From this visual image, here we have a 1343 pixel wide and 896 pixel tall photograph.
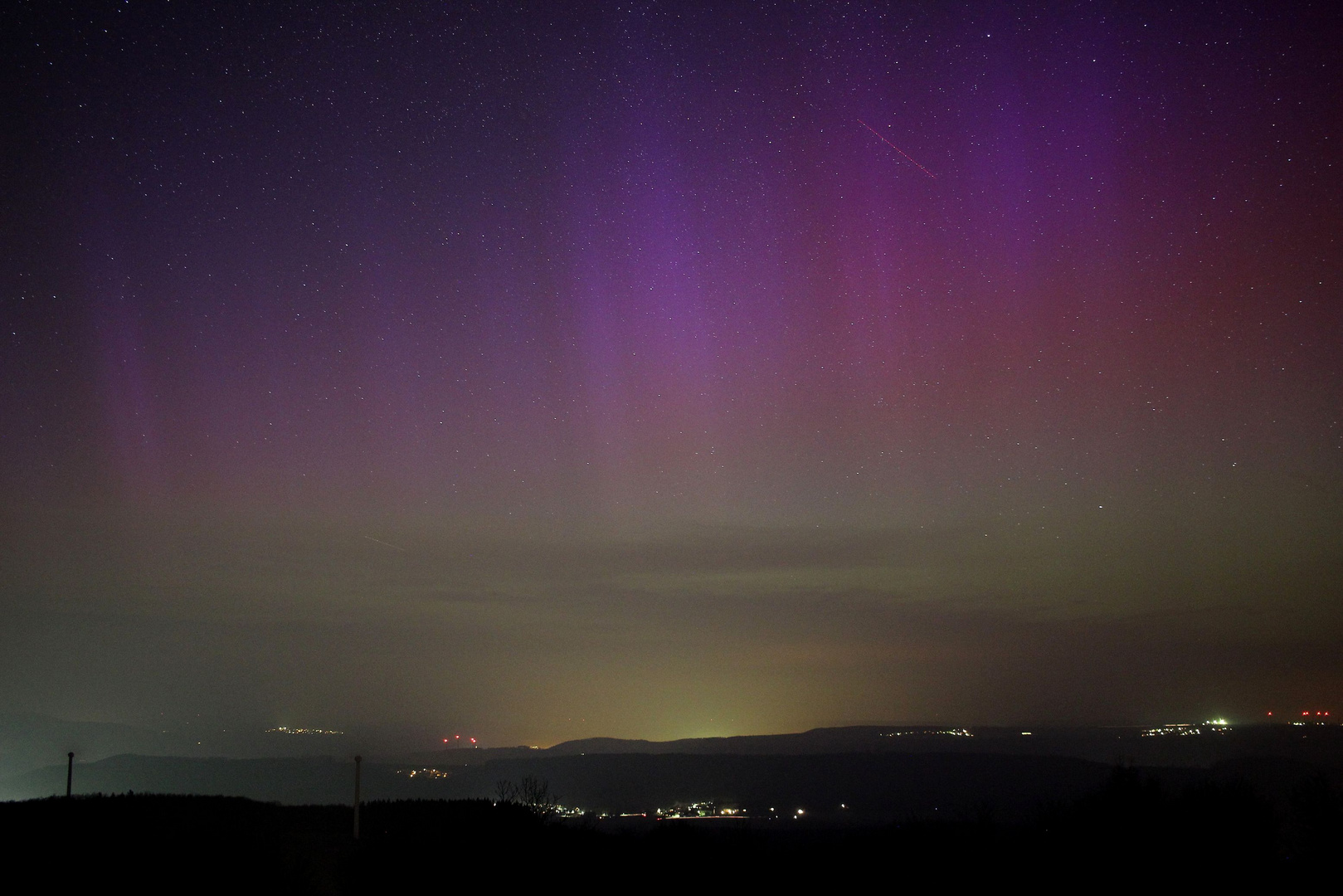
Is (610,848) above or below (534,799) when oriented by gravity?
below

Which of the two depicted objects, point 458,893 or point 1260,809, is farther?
point 1260,809

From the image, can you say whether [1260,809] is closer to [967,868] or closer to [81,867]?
[967,868]

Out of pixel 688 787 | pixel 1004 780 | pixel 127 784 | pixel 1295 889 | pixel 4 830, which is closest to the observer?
pixel 4 830

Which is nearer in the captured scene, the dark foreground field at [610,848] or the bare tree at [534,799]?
the dark foreground field at [610,848]

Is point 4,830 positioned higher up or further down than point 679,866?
higher up

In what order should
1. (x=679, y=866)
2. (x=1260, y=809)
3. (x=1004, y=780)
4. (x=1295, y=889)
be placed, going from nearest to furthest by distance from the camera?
(x=1295, y=889) → (x=679, y=866) → (x=1260, y=809) → (x=1004, y=780)

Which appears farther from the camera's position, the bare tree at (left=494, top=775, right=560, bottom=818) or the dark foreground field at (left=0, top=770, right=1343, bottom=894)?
the bare tree at (left=494, top=775, right=560, bottom=818)

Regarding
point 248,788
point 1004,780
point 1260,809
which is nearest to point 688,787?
point 1004,780

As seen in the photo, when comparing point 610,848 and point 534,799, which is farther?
point 534,799
